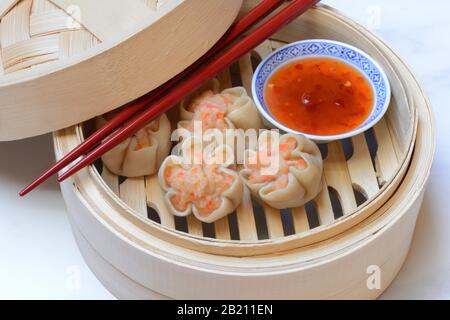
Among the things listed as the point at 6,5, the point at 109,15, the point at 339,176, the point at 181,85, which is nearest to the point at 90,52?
the point at 109,15

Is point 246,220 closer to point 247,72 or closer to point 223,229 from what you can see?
point 223,229

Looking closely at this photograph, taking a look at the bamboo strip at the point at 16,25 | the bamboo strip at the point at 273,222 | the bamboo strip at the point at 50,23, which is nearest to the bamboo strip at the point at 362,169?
the bamboo strip at the point at 273,222

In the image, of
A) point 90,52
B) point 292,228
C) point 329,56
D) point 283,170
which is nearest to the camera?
point 90,52

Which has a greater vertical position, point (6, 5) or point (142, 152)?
point (6, 5)

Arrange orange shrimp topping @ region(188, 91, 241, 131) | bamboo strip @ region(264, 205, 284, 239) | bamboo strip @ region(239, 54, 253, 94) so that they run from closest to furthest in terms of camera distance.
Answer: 1. bamboo strip @ region(264, 205, 284, 239)
2. orange shrimp topping @ region(188, 91, 241, 131)
3. bamboo strip @ region(239, 54, 253, 94)

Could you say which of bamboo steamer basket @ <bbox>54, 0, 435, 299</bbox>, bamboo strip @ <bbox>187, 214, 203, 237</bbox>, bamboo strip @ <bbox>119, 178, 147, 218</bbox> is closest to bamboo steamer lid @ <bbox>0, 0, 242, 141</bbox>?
bamboo steamer basket @ <bbox>54, 0, 435, 299</bbox>

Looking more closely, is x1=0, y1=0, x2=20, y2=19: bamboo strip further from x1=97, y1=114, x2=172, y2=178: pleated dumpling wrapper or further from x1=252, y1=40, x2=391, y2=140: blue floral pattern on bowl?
x1=252, y1=40, x2=391, y2=140: blue floral pattern on bowl

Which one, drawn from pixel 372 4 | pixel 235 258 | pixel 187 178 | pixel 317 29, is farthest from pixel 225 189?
pixel 372 4
